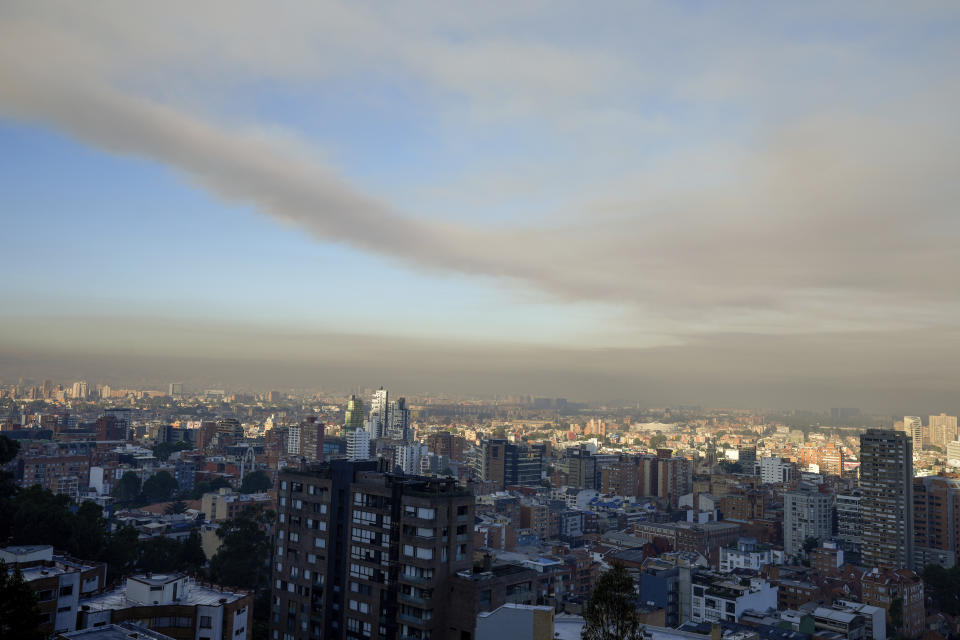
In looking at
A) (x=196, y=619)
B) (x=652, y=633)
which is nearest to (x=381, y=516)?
(x=196, y=619)

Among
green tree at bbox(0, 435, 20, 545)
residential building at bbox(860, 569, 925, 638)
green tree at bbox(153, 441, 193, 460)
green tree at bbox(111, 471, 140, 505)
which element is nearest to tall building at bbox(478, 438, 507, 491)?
green tree at bbox(153, 441, 193, 460)

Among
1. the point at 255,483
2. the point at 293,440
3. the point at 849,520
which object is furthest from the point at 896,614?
the point at 293,440

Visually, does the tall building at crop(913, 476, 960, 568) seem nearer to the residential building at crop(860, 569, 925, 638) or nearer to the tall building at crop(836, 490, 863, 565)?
the tall building at crop(836, 490, 863, 565)

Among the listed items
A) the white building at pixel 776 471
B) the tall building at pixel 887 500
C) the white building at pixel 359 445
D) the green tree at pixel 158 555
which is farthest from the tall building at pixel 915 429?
the green tree at pixel 158 555

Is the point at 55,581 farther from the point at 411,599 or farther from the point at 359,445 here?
the point at 359,445

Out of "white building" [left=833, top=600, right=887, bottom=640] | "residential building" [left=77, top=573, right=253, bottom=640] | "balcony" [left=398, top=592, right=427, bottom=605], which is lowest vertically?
"white building" [left=833, top=600, right=887, bottom=640]

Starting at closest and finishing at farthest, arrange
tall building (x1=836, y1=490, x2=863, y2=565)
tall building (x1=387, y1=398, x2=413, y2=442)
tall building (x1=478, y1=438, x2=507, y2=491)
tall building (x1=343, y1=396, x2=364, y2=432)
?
tall building (x1=836, y1=490, x2=863, y2=565) < tall building (x1=478, y1=438, x2=507, y2=491) < tall building (x1=343, y1=396, x2=364, y2=432) < tall building (x1=387, y1=398, x2=413, y2=442)

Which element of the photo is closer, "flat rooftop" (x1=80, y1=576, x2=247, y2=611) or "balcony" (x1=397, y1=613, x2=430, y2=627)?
"balcony" (x1=397, y1=613, x2=430, y2=627)
